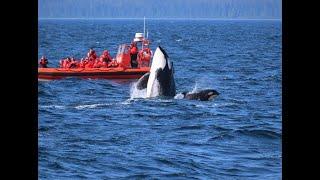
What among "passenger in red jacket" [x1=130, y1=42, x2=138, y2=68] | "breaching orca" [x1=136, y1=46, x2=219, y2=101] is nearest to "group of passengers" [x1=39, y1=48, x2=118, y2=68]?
"passenger in red jacket" [x1=130, y1=42, x2=138, y2=68]

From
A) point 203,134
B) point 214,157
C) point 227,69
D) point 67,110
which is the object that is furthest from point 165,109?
A: point 227,69

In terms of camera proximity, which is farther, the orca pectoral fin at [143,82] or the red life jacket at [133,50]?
the red life jacket at [133,50]

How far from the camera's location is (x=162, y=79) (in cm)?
2178

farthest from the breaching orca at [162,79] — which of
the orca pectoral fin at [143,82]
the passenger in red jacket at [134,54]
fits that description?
the passenger in red jacket at [134,54]

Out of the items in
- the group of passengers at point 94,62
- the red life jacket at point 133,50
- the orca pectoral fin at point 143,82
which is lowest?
the orca pectoral fin at point 143,82

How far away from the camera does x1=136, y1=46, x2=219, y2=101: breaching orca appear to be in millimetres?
21547

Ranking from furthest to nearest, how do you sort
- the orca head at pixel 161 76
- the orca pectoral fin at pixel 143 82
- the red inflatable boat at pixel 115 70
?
the red inflatable boat at pixel 115 70 → the orca pectoral fin at pixel 143 82 → the orca head at pixel 161 76

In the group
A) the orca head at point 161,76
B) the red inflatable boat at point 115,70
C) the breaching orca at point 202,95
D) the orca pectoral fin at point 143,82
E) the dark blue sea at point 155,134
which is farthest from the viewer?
the red inflatable boat at point 115,70

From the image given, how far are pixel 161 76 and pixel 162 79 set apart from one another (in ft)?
0.58

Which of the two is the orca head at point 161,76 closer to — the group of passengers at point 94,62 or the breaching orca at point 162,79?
the breaching orca at point 162,79

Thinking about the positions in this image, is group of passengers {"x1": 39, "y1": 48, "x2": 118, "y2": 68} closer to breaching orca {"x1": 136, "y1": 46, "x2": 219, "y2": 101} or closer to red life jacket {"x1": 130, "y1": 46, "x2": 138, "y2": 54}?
red life jacket {"x1": 130, "y1": 46, "x2": 138, "y2": 54}

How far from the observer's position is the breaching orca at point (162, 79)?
21547 millimetres
